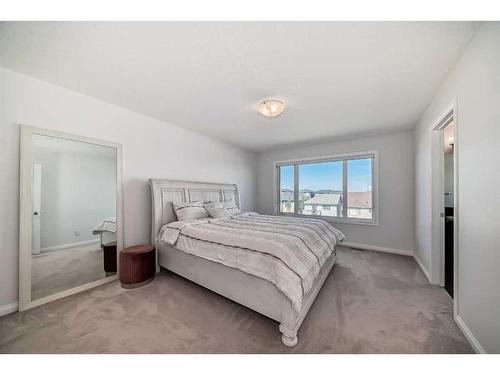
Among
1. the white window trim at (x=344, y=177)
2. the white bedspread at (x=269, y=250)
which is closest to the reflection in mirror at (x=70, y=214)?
the white bedspread at (x=269, y=250)

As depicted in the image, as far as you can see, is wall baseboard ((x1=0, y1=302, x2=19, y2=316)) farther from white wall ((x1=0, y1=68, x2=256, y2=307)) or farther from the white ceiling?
the white ceiling

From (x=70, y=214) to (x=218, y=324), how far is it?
2182mm

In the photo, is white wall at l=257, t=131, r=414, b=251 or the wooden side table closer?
the wooden side table

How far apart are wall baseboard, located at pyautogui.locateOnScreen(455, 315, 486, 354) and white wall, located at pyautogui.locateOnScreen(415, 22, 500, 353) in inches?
1.3

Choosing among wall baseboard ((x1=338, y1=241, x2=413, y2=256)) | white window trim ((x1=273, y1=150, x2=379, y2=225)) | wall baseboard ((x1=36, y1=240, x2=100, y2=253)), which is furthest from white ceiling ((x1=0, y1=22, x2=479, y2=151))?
wall baseboard ((x1=338, y1=241, x2=413, y2=256))

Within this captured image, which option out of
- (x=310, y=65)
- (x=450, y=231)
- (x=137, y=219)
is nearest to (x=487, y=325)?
(x=450, y=231)

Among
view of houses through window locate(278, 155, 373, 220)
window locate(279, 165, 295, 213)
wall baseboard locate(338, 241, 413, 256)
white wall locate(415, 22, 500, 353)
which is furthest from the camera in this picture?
window locate(279, 165, 295, 213)

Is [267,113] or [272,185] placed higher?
[267,113]

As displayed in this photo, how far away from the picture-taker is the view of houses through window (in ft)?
12.8

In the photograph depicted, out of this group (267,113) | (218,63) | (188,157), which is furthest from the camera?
(188,157)

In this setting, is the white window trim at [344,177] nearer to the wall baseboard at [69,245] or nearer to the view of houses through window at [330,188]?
the view of houses through window at [330,188]

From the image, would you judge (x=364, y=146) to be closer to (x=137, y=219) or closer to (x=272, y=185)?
(x=272, y=185)
